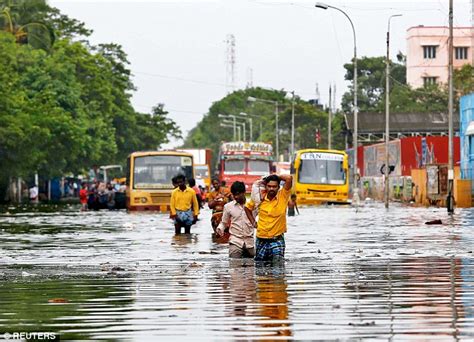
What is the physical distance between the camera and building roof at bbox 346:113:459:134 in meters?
112

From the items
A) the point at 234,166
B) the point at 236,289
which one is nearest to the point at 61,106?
the point at 234,166

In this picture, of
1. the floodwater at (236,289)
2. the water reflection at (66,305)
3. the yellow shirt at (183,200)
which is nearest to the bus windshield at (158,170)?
the yellow shirt at (183,200)

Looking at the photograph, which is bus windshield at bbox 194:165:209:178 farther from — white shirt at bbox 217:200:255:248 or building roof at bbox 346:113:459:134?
white shirt at bbox 217:200:255:248

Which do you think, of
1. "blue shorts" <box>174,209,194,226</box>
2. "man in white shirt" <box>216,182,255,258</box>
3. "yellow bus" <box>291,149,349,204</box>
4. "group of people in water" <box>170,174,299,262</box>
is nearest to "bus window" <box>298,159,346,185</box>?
"yellow bus" <box>291,149,349,204</box>

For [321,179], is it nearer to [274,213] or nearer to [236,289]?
[274,213]

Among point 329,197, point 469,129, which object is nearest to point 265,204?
point 469,129

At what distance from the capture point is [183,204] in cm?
3331

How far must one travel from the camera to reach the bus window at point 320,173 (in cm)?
7275

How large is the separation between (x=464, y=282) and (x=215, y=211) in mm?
13189

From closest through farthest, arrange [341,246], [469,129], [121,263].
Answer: [121,263], [341,246], [469,129]

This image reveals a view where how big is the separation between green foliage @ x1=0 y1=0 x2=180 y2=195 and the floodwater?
50854 mm

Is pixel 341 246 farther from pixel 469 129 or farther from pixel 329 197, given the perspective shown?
pixel 329 197

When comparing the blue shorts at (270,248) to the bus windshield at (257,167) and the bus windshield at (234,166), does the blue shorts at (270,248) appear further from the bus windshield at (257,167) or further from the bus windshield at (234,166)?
the bus windshield at (234,166)

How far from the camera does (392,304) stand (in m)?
14.6
